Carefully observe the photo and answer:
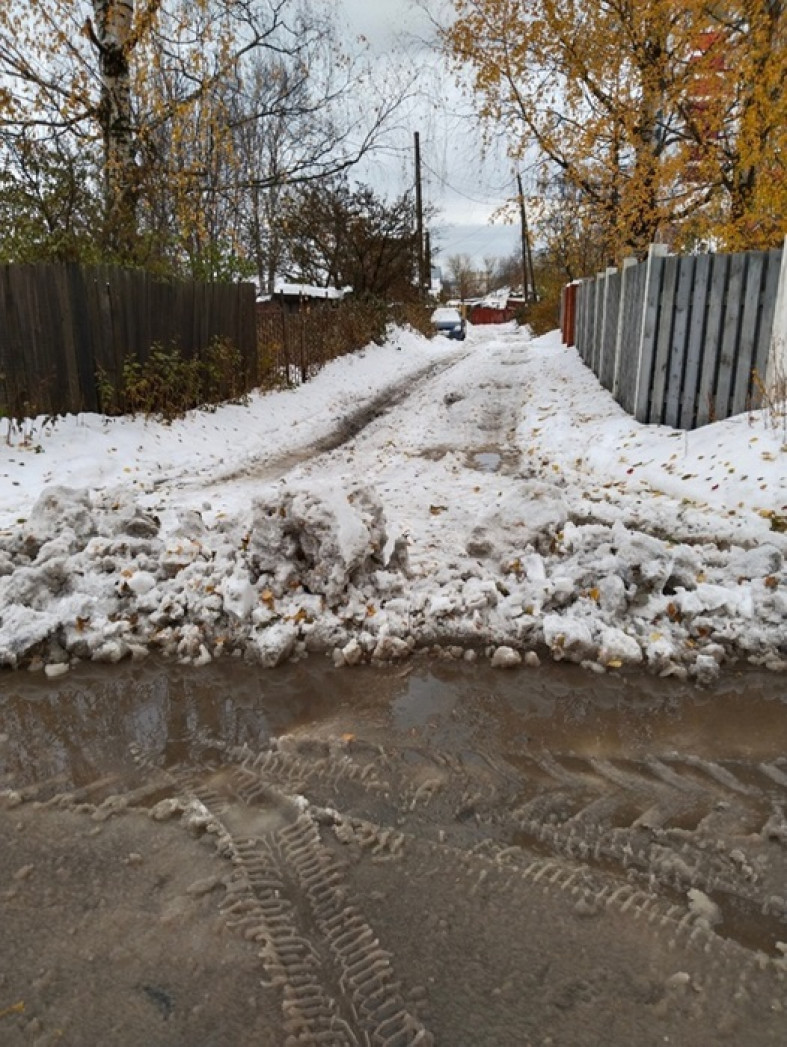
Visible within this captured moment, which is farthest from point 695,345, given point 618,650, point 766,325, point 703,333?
point 618,650

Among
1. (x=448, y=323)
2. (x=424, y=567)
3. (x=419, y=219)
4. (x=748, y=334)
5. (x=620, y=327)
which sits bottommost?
(x=424, y=567)

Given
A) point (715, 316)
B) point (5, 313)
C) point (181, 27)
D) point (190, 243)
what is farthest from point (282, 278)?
point (715, 316)

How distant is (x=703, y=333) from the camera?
26.0 ft

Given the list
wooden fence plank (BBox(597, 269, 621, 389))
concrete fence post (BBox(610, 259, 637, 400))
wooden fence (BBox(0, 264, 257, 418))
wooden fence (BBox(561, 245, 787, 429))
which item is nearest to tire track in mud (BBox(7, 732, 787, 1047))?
wooden fence (BBox(561, 245, 787, 429))

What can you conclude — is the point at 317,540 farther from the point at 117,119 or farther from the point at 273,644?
the point at 117,119

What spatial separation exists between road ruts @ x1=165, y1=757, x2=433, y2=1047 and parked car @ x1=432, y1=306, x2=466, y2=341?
113 feet

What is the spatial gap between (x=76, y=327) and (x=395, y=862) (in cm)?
871

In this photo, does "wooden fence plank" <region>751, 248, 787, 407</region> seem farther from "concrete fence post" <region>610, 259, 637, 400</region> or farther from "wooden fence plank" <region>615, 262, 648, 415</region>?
"concrete fence post" <region>610, 259, 637, 400</region>

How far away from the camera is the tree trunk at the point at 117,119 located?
10.1 m

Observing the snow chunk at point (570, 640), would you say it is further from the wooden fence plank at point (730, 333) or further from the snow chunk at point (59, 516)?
the wooden fence plank at point (730, 333)

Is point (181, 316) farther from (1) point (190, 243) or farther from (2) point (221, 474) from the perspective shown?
(2) point (221, 474)

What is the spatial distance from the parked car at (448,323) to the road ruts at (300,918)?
34324mm

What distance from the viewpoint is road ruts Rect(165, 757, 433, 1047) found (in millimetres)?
1828

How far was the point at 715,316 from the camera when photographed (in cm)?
776
